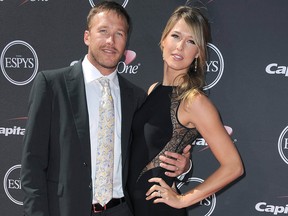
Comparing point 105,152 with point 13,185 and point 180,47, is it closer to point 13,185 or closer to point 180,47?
point 180,47

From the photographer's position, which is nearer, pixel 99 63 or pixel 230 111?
pixel 99 63

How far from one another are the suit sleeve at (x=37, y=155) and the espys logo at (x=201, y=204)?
5.08 feet

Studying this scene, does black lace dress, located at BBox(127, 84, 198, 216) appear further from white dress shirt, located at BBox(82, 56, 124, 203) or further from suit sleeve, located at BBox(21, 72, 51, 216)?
suit sleeve, located at BBox(21, 72, 51, 216)

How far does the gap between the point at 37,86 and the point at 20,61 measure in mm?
1657

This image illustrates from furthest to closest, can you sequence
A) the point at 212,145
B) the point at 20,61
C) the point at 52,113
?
the point at 20,61 → the point at 212,145 → the point at 52,113

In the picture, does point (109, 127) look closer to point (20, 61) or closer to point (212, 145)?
point (212, 145)

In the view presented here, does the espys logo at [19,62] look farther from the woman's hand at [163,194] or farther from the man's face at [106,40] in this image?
the woman's hand at [163,194]

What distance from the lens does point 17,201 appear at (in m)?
3.63

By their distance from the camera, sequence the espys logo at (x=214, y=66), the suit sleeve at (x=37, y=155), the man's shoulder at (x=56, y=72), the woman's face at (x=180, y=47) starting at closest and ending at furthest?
the suit sleeve at (x=37, y=155), the man's shoulder at (x=56, y=72), the woman's face at (x=180, y=47), the espys logo at (x=214, y=66)

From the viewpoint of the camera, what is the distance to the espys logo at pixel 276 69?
2.97 meters

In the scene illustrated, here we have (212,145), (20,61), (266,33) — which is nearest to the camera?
(212,145)

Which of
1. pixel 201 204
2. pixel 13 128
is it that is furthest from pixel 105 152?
pixel 13 128

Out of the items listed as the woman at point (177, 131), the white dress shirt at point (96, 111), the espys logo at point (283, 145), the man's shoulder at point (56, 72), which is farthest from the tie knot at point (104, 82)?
the espys logo at point (283, 145)

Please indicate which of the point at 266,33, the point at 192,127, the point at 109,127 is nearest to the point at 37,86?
the point at 109,127
